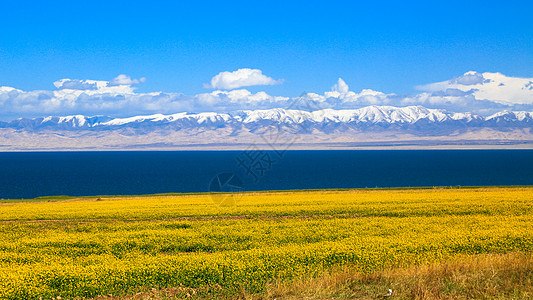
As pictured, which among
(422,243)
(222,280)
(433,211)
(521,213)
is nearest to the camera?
(222,280)

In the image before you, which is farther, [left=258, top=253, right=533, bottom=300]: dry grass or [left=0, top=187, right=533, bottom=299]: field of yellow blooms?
[left=0, top=187, right=533, bottom=299]: field of yellow blooms

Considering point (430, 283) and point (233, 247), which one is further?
point (233, 247)

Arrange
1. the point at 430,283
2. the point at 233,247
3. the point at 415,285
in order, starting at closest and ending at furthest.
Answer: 1. the point at 415,285
2. the point at 430,283
3. the point at 233,247

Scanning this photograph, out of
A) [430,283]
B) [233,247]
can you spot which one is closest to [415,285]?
[430,283]

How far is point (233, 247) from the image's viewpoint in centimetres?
1812

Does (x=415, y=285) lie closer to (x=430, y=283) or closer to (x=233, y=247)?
(x=430, y=283)

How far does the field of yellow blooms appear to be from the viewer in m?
13.4

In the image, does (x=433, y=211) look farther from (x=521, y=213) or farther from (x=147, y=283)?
(x=147, y=283)

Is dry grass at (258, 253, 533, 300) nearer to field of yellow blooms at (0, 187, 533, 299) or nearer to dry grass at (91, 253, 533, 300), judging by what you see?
dry grass at (91, 253, 533, 300)

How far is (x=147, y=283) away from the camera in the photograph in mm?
13523

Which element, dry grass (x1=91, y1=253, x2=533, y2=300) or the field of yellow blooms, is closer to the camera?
dry grass (x1=91, y1=253, x2=533, y2=300)

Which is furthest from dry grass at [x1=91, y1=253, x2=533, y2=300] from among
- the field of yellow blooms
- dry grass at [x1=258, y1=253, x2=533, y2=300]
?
the field of yellow blooms

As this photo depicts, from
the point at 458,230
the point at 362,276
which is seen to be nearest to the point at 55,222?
the point at 362,276

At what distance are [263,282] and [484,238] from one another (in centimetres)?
1109
